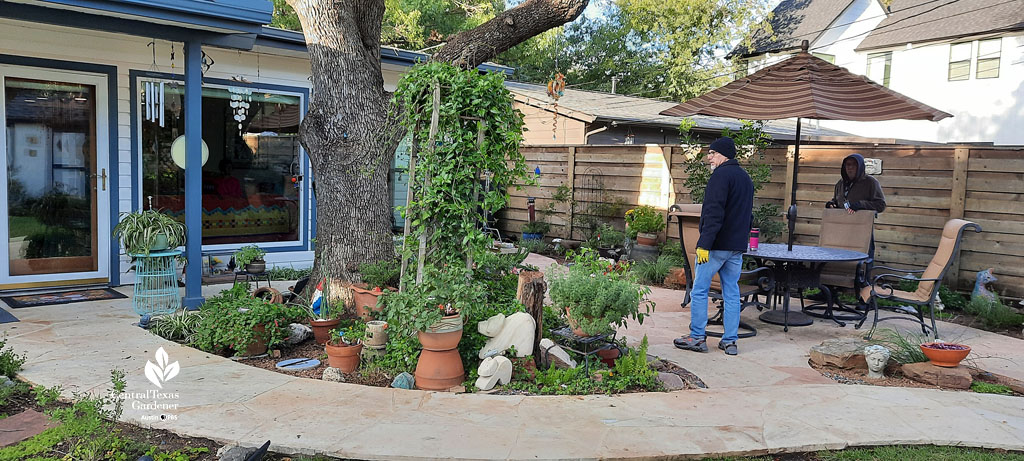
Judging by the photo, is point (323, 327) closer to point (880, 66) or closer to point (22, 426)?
point (22, 426)

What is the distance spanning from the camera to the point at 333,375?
14.4 feet

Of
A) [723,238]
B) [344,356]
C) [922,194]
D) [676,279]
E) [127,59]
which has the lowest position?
[344,356]

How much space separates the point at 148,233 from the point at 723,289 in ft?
15.7

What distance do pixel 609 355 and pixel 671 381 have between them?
1.62ft

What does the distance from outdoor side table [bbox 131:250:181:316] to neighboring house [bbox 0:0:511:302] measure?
0.65 feet

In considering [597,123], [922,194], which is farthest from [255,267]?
[597,123]

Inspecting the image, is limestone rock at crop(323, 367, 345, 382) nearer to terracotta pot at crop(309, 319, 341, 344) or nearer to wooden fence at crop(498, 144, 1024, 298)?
terracotta pot at crop(309, 319, 341, 344)

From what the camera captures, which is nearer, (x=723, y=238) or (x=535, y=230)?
(x=723, y=238)

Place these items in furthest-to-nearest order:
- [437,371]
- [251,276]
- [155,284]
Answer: [251,276]
[155,284]
[437,371]

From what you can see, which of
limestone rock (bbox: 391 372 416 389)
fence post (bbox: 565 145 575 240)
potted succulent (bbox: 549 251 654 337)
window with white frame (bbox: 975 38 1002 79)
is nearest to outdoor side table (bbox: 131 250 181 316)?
limestone rock (bbox: 391 372 416 389)

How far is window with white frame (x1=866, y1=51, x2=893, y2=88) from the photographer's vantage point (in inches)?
775

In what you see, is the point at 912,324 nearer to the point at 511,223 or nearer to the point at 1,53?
the point at 511,223

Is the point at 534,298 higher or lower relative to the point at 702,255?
lower

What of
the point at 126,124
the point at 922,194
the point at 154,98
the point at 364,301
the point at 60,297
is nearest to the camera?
the point at 364,301
